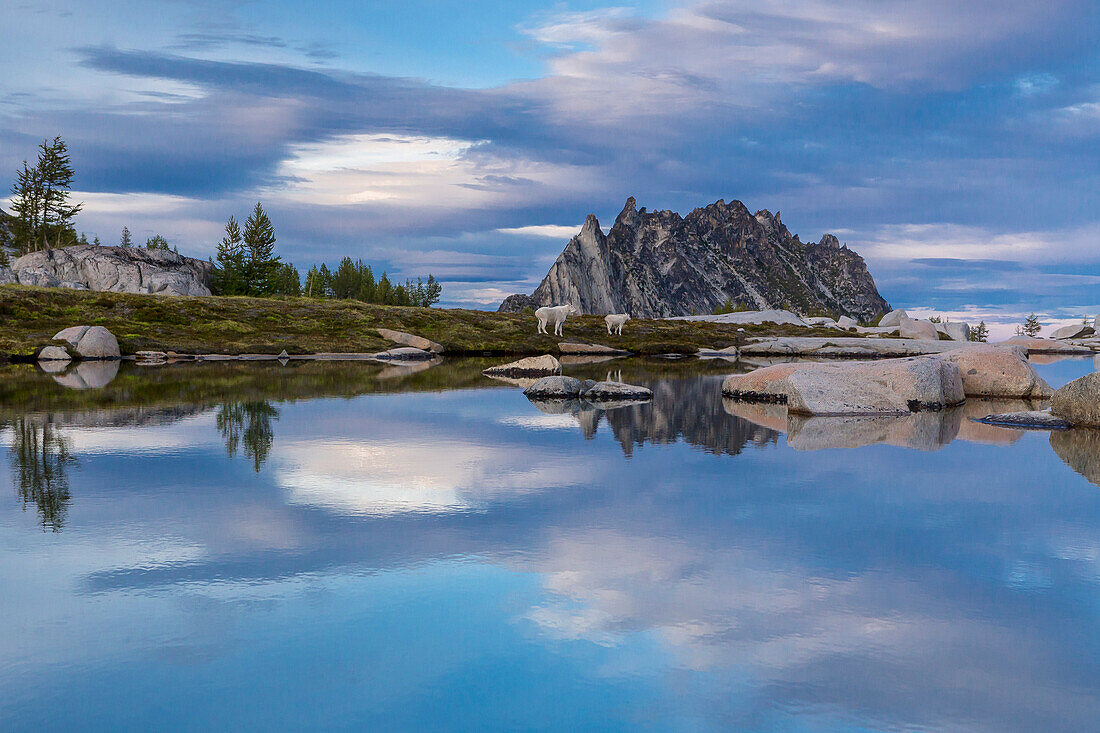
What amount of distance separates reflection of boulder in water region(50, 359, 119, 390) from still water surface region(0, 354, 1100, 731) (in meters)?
16.5

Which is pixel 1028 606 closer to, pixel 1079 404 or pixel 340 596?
pixel 340 596

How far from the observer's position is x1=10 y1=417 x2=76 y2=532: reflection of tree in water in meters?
10.6

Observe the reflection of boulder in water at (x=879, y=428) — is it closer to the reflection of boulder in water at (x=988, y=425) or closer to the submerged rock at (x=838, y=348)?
the reflection of boulder in water at (x=988, y=425)

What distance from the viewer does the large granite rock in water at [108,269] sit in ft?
289

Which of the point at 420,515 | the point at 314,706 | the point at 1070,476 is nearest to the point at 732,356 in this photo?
the point at 1070,476

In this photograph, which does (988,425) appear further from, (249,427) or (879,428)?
(249,427)

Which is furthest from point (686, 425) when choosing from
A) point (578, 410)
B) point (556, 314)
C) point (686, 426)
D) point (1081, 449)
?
point (556, 314)

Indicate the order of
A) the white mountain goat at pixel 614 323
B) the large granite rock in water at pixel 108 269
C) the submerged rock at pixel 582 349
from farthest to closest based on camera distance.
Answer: the large granite rock in water at pixel 108 269 → the white mountain goat at pixel 614 323 → the submerged rock at pixel 582 349

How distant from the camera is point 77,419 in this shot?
1994 cm

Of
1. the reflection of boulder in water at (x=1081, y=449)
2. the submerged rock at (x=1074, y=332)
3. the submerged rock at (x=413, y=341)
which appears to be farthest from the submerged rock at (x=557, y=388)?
the submerged rock at (x=1074, y=332)

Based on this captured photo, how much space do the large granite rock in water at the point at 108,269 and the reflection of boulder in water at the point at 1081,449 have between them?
87.9 metres

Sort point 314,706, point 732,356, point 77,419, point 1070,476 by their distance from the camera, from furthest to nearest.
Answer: point 732,356, point 77,419, point 1070,476, point 314,706

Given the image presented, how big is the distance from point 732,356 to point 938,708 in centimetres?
6687

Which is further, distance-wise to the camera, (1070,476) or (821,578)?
(1070,476)
